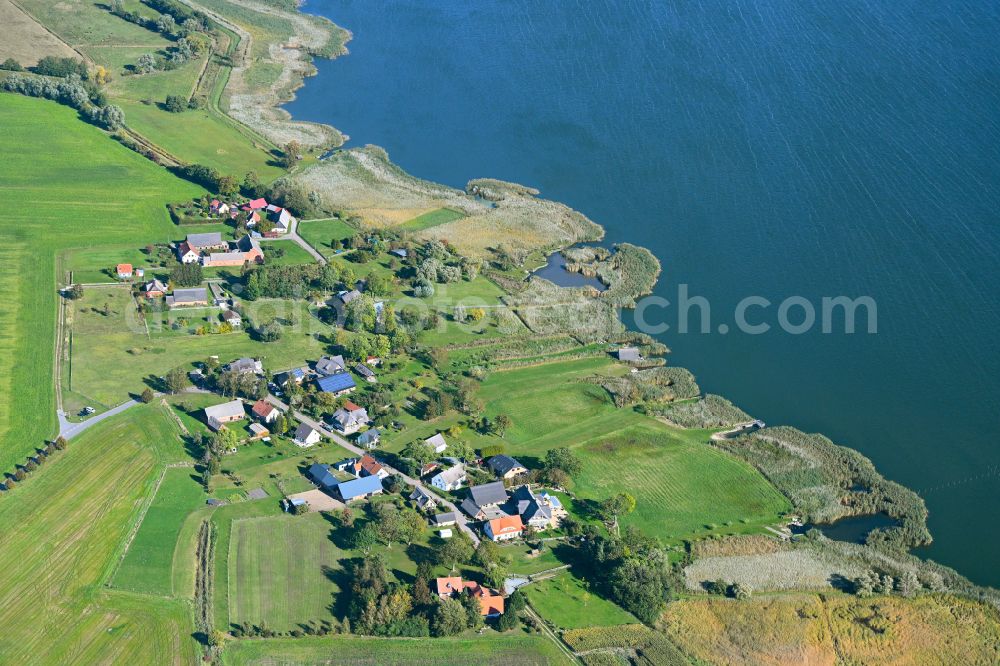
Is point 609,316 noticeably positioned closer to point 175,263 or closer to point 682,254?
point 682,254

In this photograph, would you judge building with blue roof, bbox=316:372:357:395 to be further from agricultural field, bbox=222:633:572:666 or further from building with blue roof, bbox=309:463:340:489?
agricultural field, bbox=222:633:572:666

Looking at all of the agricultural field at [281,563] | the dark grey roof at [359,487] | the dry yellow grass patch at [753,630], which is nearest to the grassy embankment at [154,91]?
the dark grey roof at [359,487]

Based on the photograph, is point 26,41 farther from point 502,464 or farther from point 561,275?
point 502,464

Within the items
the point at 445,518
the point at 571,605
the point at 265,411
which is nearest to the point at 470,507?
the point at 445,518

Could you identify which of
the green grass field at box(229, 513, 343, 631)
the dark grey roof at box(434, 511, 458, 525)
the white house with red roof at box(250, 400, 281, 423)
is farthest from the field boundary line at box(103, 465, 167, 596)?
the dark grey roof at box(434, 511, 458, 525)

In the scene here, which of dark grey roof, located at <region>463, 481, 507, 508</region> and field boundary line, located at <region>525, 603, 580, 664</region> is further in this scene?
dark grey roof, located at <region>463, 481, 507, 508</region>

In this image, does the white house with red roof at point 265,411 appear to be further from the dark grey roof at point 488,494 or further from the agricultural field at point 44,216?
the dark grey roof at point 488,494
